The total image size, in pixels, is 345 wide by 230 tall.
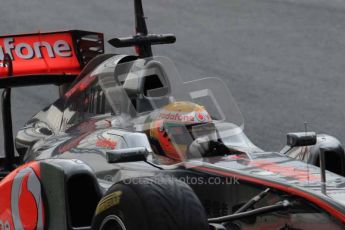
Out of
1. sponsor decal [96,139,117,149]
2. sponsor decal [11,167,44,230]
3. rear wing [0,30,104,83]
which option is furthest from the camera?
rear wing [0,30,104,83]

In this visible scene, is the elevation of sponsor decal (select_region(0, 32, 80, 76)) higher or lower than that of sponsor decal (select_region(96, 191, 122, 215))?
higher

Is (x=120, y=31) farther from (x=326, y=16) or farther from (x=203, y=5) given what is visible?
(x=326, y=16)

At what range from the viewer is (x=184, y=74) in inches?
596

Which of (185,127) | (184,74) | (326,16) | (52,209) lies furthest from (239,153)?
(326,16)

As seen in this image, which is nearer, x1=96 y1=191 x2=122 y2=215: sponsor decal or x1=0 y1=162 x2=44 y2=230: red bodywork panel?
x1=96 y1=191 x2=122 y2=215: sponsor decal

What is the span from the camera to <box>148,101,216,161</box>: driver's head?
24.0 ft

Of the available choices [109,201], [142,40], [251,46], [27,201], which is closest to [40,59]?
[142,40]

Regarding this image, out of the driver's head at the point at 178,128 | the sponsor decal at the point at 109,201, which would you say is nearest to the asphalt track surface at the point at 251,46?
the driver's head at the point at 178,128

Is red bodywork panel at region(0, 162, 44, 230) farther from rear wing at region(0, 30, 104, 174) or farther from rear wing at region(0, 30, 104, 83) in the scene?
rear wing at region(0, 30, 104, 83)

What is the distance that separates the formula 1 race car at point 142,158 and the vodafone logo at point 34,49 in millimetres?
10

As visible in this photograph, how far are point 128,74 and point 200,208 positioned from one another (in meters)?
2.51

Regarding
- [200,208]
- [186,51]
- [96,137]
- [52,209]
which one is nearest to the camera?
[200,208]

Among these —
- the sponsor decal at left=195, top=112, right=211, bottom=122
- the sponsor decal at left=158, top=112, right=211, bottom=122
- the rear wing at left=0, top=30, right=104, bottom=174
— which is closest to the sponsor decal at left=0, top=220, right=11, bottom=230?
the sponsor decal at left=158, top=112, right=211, bottom=122

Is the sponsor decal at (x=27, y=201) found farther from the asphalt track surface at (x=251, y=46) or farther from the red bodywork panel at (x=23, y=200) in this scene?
the asphalt track surface at (x=251, y=46)
